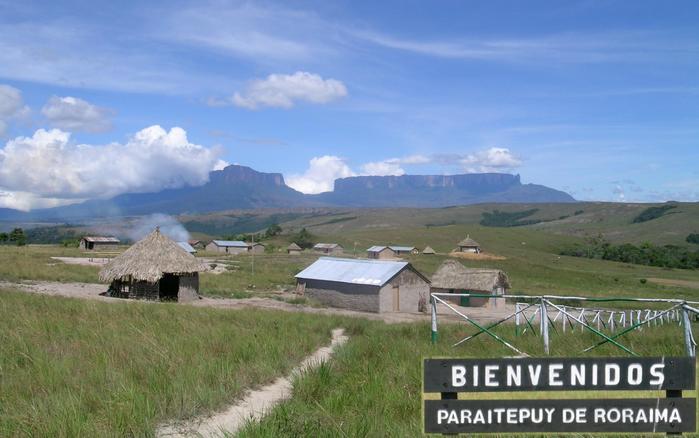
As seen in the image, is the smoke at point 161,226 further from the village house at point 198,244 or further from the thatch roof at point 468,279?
the thatch roof at point 468,279

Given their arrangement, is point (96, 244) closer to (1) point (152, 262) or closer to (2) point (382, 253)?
(2) point (382, 253)

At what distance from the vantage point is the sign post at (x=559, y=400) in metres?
4.16

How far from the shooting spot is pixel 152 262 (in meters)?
32.3

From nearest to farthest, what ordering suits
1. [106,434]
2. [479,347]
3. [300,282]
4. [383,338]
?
1. [106,434]
2. [479,347]
3. [383,338]
4. [300,282]

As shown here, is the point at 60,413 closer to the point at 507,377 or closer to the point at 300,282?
the point at 507,377

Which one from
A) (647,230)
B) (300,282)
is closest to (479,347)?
(300,282)

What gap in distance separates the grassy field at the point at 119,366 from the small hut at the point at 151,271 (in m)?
18.2

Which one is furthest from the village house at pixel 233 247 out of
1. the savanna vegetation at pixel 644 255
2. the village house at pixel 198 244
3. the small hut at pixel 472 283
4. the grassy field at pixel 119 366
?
the grassy field at pixel 119 366

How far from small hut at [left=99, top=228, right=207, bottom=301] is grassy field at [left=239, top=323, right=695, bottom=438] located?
21.4 m

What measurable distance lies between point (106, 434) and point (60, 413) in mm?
825

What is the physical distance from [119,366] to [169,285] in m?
27.7

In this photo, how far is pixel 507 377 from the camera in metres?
4.18

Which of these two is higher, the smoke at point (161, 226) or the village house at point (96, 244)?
the smoke at point (161, 226)

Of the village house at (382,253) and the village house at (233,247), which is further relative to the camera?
the village house at (233,247)
